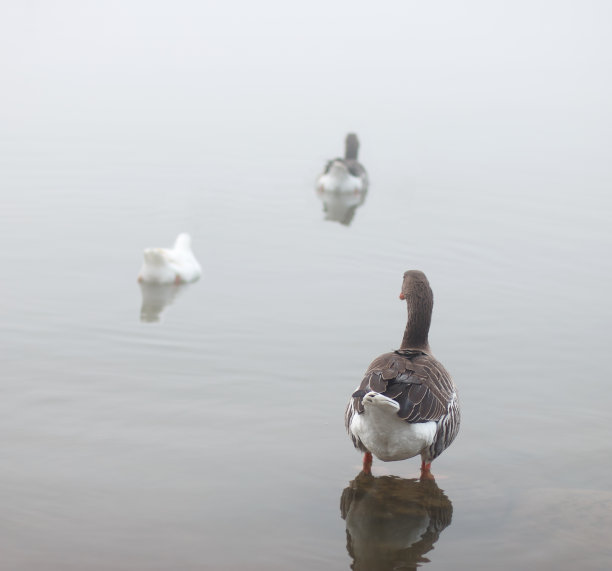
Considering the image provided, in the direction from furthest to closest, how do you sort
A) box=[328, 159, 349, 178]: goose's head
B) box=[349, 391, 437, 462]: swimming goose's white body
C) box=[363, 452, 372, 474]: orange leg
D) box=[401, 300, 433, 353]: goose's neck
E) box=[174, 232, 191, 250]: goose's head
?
box=[328, 159, 349, 178]: goose's head < box=[174, 232, 191, 250]: goose's head < box=[401, 300, 433, 353]: goose's neck < box=[363, 452, 372, 474]: orange leg < box=[349, 391, 437, 462]: swimming goose's white body

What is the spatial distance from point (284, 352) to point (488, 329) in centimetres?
247

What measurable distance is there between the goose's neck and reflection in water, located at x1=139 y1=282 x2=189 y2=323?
4008 millimetres

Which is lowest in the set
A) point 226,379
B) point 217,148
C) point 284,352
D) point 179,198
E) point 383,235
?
point 226,379

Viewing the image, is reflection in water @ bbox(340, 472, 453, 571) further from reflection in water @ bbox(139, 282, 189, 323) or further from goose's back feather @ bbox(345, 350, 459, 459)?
reflection in water @ bbox(139, 282, 189, 323)

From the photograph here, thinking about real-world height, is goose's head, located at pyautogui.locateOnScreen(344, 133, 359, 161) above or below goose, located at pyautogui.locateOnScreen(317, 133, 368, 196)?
above

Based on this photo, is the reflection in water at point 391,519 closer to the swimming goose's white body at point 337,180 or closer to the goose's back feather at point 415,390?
the goose's back feather at point 415,390

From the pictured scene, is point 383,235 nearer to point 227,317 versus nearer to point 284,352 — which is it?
point 227,317

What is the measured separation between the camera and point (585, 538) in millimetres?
5430

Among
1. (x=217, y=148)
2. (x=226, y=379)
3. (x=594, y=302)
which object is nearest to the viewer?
(x=226, y=379)

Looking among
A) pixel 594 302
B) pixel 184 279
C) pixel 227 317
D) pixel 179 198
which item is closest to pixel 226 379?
pixel 227 317

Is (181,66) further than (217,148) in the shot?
Yes

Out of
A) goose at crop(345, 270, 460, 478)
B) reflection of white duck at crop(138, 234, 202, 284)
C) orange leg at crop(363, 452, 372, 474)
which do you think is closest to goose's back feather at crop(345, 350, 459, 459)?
goose at crop(345, 270, 460, 478)

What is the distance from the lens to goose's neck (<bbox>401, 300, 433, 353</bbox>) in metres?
6.72

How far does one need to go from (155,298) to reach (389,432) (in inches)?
233
